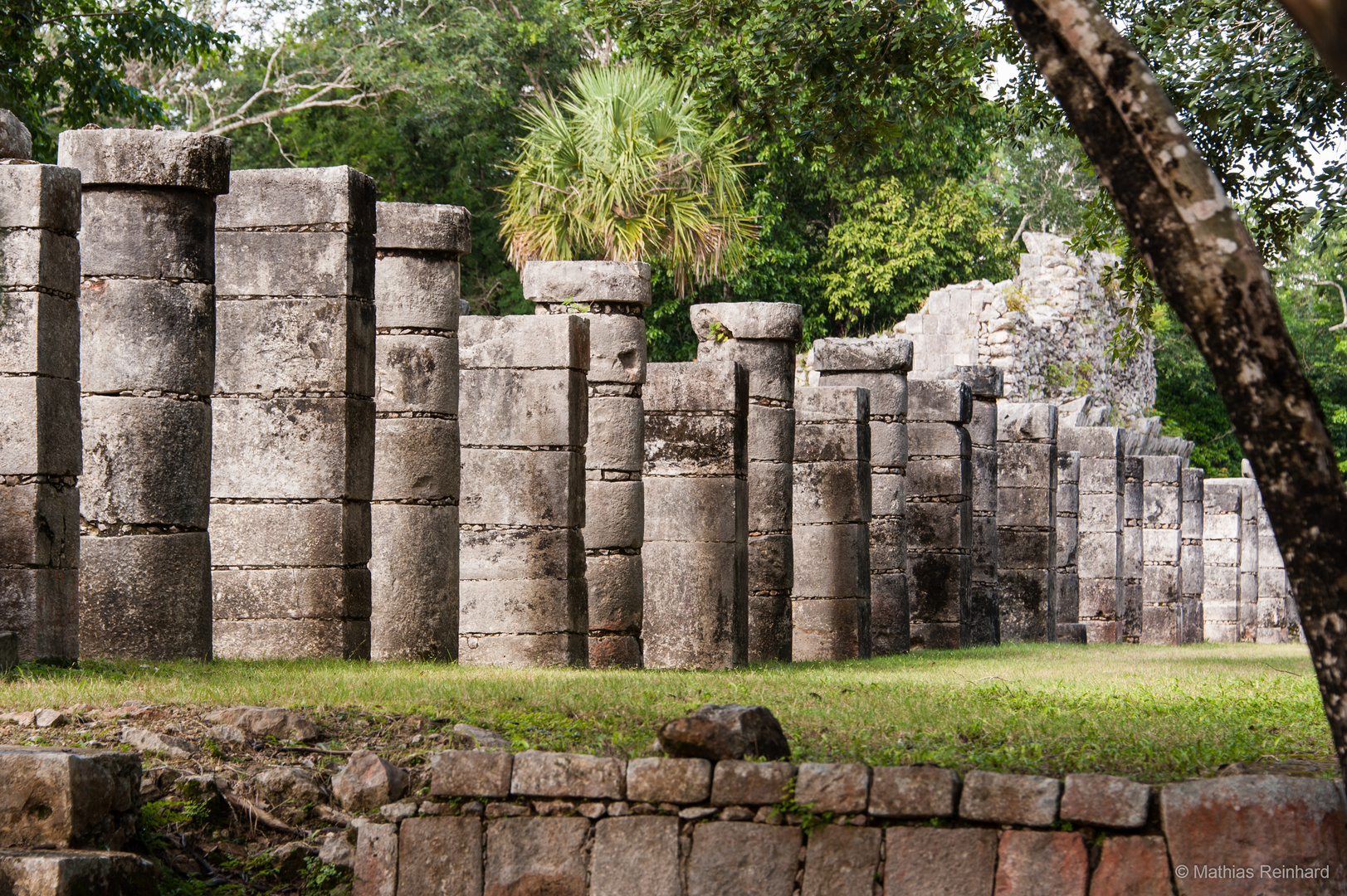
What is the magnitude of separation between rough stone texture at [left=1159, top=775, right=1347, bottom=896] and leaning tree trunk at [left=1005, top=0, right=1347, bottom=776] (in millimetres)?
1011

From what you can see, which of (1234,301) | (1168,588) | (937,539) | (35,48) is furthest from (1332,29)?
(1168,588)

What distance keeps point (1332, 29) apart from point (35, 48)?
14720 millimetres

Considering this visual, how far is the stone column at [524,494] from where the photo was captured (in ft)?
39.1

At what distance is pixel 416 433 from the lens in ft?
39.3

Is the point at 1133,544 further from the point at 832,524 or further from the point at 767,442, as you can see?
the point at 767,442

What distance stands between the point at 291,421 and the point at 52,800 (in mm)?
5077

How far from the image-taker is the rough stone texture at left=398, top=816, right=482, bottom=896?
257 inches

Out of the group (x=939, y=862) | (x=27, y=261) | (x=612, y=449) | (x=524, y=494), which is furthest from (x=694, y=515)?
(x=939, y=862)

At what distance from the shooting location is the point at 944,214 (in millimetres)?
30734

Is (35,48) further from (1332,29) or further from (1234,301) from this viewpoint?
(1332,29)

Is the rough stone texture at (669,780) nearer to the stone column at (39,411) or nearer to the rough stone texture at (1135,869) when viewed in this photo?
the rough stone texture at (1135,869)

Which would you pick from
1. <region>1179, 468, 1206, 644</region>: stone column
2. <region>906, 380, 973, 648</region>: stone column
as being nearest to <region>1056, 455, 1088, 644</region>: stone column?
<region>1179, 468, 1206, 644</region>: stone column

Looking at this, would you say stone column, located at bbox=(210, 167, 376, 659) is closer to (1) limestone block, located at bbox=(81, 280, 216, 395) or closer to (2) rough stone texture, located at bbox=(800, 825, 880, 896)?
(1) limestone block, located at bbox=(81, 280, 216, 395)

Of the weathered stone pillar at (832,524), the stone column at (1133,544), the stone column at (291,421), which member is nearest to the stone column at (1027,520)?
the stone column at (1133,544)
